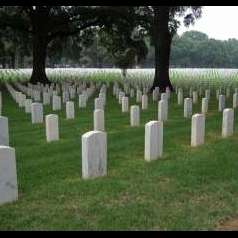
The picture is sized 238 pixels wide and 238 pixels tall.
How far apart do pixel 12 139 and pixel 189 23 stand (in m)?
17.8

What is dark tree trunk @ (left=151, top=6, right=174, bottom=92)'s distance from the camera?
72.8 feet

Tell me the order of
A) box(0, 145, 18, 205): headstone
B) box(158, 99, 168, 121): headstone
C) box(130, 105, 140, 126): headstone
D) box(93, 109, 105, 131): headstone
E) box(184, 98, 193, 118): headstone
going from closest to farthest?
1. box(0, 145, 18, 205): headstone
2. box(93, 109, 105, 131): headstone
3. box(130, 105, 140, 126): headstone
4. box(158, 99, 168, 121): headstone
5. box(184, 98, 193, 118): headstone

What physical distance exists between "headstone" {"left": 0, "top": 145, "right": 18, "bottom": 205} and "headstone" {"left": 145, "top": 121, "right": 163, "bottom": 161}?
2.58 meters

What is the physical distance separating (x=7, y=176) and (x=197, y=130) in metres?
4.30

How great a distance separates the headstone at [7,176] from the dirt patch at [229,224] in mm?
2467

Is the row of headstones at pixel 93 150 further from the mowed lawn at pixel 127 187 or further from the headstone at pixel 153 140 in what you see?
the mowed lawn at pixel 127 187

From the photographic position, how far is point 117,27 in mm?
29188

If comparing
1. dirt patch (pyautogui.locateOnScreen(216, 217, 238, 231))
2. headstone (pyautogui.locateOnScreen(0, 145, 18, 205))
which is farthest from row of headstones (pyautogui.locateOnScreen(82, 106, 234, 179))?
dirt patch (pyautogui.locateOnScreen(216, 217, 238, 231))

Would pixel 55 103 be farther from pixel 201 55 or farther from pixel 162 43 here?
pixel 201 55

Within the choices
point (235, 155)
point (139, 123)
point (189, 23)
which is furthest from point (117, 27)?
point (235, 155)

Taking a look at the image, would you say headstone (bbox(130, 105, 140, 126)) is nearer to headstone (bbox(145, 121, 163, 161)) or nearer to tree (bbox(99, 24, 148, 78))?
headstone (bbox(145, 121, 163, 161))

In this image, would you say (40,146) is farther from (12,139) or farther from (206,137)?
(206,137)
